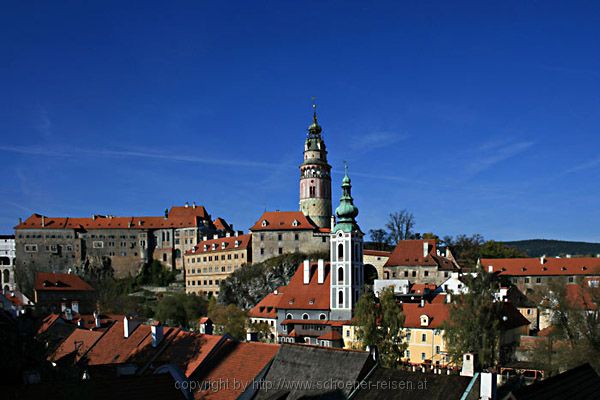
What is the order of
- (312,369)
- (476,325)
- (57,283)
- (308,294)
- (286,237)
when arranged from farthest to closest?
1. (286,237)
2. (57,283)
3. (308,294)
4. (476,325)
5. (312,369)

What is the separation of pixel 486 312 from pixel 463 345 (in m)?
2.69

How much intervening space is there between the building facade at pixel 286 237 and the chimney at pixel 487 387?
71672 mm

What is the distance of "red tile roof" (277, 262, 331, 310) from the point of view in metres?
63.0

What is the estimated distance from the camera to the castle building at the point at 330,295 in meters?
61.2

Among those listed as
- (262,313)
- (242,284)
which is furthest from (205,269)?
(262,313)

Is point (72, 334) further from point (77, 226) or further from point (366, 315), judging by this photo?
point (77, 226)

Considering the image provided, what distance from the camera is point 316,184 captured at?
97438 millimetres

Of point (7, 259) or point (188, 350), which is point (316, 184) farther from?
point (188, 350)

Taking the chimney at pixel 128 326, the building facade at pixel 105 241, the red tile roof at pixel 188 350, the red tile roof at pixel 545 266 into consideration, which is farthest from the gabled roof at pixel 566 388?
the building facade at pixel 105 241

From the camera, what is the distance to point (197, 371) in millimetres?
24188

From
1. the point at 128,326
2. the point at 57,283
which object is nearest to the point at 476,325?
the point at 128,326

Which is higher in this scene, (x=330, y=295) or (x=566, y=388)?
(x=330, y=295)

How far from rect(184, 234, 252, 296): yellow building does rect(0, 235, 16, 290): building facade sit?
34.5 meters

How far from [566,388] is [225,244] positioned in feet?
269
